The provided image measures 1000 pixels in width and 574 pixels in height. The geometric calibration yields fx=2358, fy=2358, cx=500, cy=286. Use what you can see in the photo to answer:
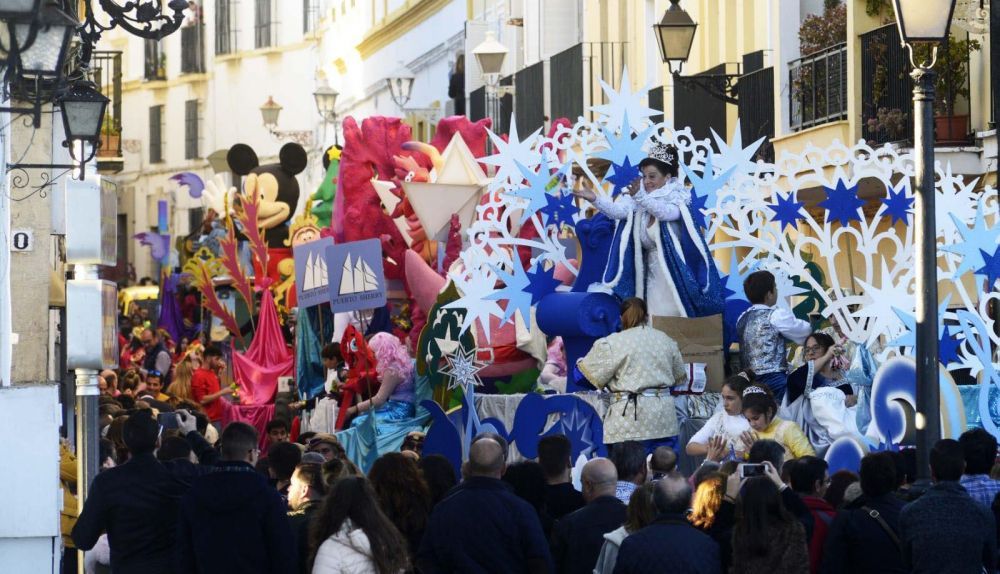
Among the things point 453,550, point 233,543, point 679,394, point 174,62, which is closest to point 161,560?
point 233,543

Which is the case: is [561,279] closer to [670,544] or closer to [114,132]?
[670,544]

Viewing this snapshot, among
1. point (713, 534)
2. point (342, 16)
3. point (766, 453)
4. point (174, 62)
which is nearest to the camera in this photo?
point (713, 534)

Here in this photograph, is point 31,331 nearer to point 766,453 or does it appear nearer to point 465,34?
point 766,453

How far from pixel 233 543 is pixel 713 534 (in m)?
1.94

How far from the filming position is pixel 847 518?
9.33 m

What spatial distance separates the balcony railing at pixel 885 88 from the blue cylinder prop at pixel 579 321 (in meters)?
5.93

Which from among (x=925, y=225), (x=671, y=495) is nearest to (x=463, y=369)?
(x=925, y=225)

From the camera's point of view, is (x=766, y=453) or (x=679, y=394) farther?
(x=679, y=394)

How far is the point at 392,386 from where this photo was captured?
17891mm

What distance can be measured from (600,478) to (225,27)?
47.7 meters

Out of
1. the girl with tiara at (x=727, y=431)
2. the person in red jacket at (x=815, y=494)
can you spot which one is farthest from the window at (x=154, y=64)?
the person in red jacket at (x=815, y=494)

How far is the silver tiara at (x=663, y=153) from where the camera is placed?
51.3ft

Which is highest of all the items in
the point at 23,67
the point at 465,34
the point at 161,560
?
the point at 465,34

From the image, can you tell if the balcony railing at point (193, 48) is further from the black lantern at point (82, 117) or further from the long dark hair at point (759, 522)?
the long dark hair at point (759, 522)
